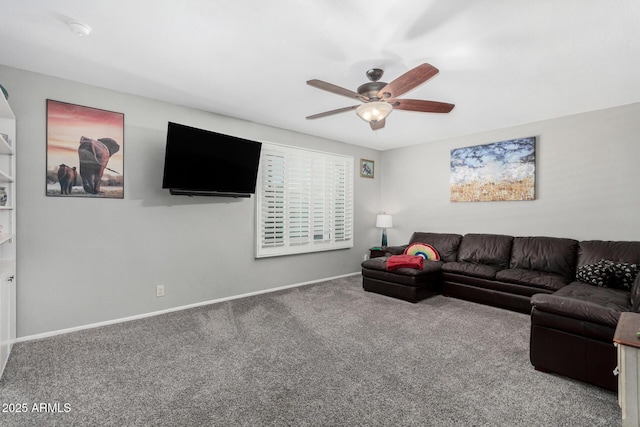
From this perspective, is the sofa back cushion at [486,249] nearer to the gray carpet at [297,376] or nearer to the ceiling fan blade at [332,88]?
the gray carpet at [297,376]

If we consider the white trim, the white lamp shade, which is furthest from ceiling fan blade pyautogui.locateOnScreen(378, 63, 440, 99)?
the white lamp shade

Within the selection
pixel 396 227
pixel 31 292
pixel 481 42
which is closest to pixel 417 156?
pixel 396 227

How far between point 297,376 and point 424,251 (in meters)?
3.32

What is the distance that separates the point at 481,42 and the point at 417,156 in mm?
3446

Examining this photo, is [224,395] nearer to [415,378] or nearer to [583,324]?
[415,378]

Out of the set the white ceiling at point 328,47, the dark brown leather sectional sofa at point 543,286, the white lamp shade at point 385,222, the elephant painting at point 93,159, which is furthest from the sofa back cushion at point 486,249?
the elephant painting at point 93,159

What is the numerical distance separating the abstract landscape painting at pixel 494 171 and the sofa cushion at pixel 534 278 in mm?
1170

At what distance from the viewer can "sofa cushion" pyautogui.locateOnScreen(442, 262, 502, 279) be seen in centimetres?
396

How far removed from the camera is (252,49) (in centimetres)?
245

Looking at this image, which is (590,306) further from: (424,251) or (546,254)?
(424,251)

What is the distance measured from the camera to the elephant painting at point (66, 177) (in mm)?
2971

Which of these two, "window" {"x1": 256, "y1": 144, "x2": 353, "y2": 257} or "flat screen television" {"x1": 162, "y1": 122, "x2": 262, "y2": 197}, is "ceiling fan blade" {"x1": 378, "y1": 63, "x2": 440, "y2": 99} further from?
"window" {"x1": 256, "y1": 144, "x2": 353, "y2": 257}

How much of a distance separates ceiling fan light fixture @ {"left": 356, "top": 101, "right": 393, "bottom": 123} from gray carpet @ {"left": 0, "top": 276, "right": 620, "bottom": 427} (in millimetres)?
2095

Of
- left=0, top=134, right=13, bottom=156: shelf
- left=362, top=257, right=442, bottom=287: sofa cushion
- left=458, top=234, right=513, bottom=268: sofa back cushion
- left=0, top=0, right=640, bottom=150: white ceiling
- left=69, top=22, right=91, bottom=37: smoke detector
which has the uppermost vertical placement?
left=0, top=0, right=640, bottom=150: white ceiling
